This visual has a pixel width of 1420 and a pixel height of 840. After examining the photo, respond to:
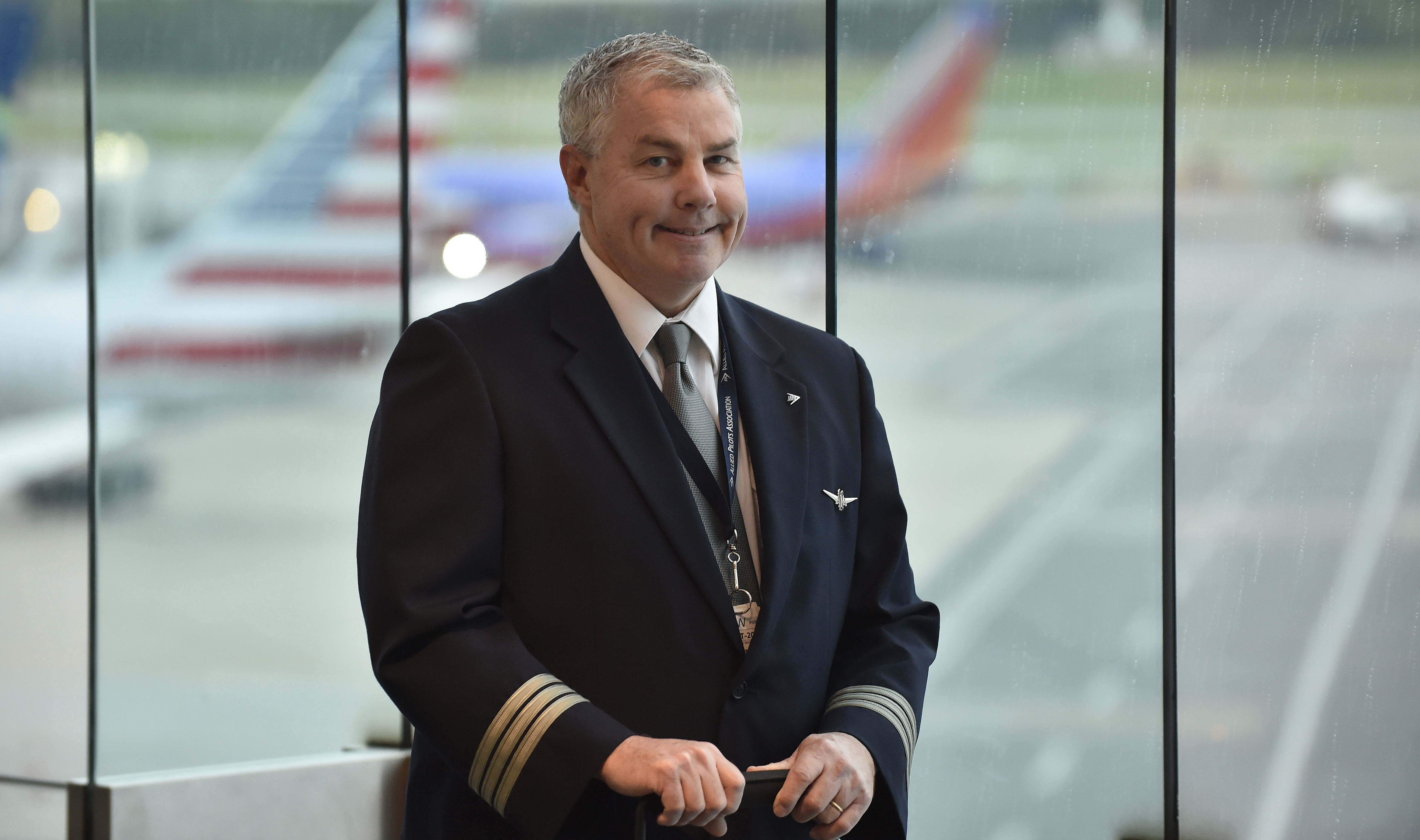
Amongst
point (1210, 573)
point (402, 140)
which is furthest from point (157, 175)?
point (1210, 573)

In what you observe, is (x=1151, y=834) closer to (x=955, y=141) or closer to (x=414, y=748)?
(x=955, y=141)

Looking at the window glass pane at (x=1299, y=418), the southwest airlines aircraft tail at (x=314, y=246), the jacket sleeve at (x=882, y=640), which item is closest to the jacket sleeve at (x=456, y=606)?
the jacket sleeve at (x=882, y=640)

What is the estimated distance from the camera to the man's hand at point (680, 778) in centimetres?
139

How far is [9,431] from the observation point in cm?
427

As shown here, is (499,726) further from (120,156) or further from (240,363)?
(120,156)

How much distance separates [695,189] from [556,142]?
2.25m

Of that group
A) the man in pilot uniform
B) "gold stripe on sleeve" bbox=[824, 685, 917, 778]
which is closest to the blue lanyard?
the man in pilot uniform

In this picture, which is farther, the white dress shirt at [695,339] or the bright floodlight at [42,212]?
the bright floodlight at [42,212]

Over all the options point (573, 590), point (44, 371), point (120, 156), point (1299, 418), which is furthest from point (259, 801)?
point (1299, 418)

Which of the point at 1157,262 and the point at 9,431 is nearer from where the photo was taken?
the point at 1157,262

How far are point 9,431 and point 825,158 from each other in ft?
9.11

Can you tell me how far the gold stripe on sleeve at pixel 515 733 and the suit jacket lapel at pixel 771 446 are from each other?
269mm

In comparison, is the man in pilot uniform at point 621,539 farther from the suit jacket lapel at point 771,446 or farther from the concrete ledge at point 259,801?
the concrete ledge at point 259,801

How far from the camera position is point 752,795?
1483 millimetres
